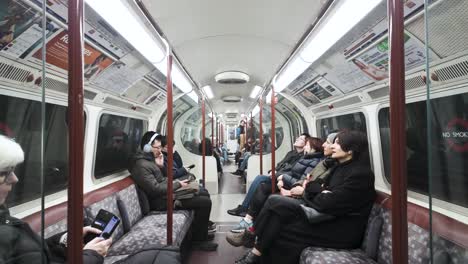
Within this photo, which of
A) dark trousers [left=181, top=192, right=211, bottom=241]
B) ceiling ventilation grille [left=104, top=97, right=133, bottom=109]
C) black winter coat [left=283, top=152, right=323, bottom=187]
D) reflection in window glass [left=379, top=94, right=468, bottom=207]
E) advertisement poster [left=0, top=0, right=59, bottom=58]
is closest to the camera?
advertisement poster [left=0, top=0, right=59, bottom=58]

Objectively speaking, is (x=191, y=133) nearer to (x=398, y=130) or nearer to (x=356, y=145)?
(x=356, y=145)

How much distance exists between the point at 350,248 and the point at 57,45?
3.34 meters

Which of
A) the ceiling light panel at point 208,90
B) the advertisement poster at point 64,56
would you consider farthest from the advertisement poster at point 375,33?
the ceiling light panel at point 208,90

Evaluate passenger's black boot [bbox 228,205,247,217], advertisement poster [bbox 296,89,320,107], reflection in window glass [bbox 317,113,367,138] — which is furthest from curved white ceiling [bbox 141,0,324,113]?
passenger's black boot [bbox 228,205,247,217]

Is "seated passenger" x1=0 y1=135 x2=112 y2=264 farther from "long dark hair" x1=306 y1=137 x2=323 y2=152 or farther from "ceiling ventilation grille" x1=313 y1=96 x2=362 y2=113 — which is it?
"long dark hair" x1=306 y1=137 x2=323 y2=152

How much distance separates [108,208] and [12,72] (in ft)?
5.83

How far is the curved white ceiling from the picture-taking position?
3246 mm

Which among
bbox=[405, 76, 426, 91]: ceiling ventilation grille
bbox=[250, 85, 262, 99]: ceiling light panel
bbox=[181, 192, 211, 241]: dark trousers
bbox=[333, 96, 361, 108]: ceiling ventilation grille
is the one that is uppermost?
bbox=[250, 85, 262, 99]: ceiling light panel

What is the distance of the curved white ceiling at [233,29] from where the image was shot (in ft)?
10.6

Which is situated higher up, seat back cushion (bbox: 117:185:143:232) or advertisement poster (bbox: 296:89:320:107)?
advertisement poster (bbox: 296:89:320:107)

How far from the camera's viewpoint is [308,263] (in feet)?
7.79

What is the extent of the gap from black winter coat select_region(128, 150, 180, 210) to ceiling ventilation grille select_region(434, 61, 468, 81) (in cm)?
331

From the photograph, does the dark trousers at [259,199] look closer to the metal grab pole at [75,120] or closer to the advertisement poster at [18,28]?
the metal grab pole at [75,120]

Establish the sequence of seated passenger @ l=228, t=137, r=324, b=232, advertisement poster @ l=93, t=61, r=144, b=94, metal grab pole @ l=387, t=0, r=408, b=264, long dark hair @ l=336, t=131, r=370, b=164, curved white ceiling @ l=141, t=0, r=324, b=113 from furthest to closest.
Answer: seated passenger @ l=228, t=137, r=324, b=232 → curved white ceiling @ l=141, t=0, r=324, b=113 → advertisement poster @ l=93, t=61, r=144, b=94 → long dark hair @ l=336, t=131, r=370, b=164 → metal grab pole @ l=387, t=0, r=408, b=264
